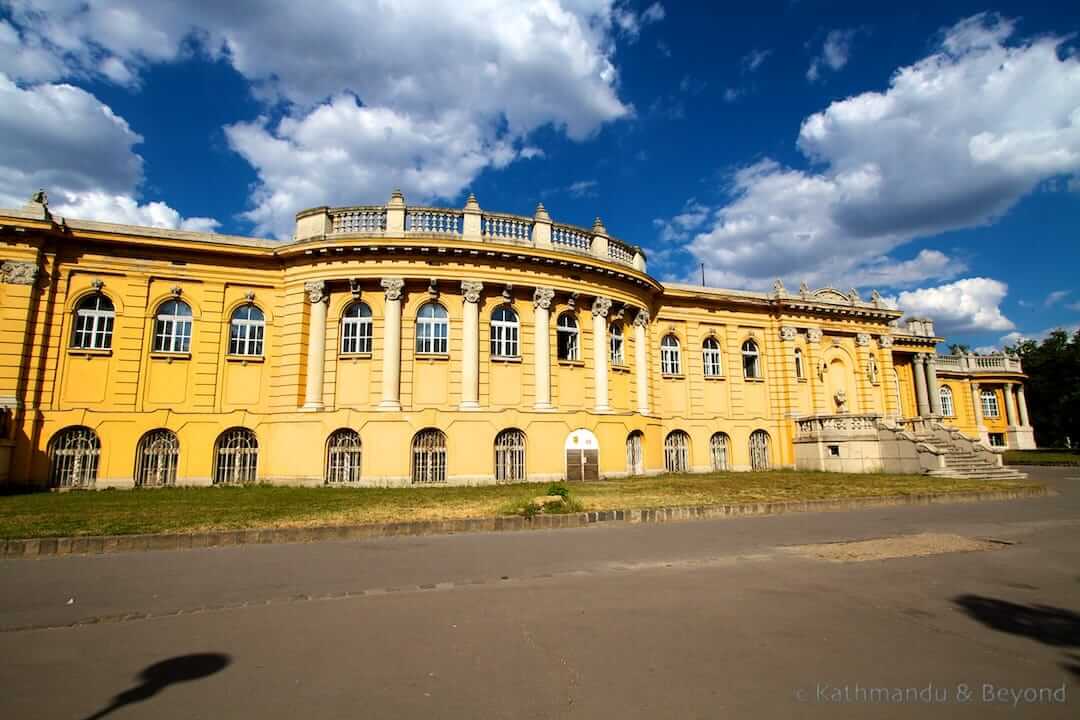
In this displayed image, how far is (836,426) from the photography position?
2662 centimetres

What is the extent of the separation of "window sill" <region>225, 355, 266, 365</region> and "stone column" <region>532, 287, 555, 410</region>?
413 inches

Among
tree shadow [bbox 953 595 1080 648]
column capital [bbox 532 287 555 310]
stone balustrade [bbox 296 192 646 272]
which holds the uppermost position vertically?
stone balustrade [bbox 296 192 646 272]

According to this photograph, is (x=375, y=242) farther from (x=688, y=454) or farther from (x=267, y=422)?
(x=688, y=454)

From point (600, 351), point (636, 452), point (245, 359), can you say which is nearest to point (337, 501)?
point (245, 359)

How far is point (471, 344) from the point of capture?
20703mm

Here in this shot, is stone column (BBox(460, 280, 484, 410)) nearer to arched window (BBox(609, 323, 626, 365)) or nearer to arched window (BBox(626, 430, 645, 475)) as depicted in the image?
arched window (BBox(609, 323, 626, 365))

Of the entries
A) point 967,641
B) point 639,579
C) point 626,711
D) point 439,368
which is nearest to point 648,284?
point 439,368

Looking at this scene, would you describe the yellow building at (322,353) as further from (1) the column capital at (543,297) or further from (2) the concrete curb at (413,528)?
(2) the concrete curb at (413,528)

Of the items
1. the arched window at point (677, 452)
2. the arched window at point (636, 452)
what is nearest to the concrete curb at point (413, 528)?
the arched window at point (636, 452)

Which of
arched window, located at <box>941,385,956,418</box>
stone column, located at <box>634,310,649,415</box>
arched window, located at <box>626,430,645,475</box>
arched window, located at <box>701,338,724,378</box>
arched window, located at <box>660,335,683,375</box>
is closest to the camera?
arched window, located at <box>626,430,645,475</box>

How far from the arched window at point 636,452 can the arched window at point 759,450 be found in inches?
324

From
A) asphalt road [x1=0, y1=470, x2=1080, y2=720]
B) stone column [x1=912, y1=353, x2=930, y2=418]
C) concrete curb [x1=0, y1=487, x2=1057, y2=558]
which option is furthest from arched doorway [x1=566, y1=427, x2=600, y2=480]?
stone column [x1=912, y1=353, x2=930, y2=418]

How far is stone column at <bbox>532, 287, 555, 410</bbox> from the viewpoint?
2150cm

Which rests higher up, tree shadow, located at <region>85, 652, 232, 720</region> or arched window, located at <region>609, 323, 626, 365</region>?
arched window, located at <region>609, 323, 626, 365</region>
